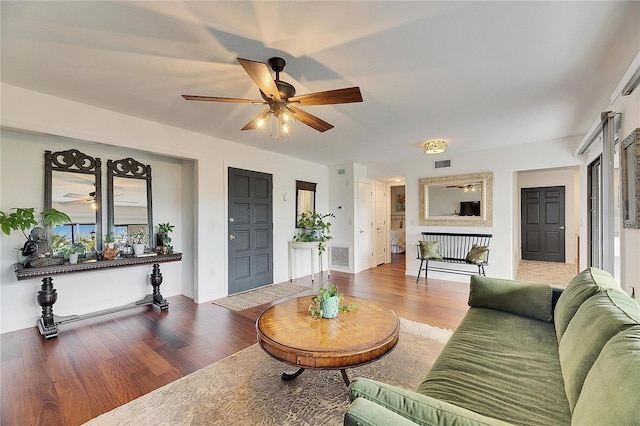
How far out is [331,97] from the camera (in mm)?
2006

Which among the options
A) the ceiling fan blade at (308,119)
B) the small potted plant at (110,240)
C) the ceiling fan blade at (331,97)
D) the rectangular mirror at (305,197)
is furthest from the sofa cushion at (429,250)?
the small potted plant at (110,240)

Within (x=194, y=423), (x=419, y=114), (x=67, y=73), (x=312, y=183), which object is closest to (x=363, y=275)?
(x=312, y=183)

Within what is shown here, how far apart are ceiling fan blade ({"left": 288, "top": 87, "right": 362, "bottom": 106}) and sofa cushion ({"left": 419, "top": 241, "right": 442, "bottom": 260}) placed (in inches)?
149

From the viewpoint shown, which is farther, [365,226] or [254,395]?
[365,226]

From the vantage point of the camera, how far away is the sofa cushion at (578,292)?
Result: 5.18ft

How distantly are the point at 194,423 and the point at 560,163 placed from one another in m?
5.58

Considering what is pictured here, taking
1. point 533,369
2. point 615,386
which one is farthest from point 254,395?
point 615,386

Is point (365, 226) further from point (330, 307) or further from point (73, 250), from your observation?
point (73, 250)

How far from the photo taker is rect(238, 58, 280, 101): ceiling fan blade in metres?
1.60

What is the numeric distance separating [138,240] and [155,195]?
711 mm

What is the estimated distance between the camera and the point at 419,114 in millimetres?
3207

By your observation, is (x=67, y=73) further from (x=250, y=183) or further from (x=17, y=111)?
(x=250, y=183)

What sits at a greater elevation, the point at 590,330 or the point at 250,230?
the point at 250,230

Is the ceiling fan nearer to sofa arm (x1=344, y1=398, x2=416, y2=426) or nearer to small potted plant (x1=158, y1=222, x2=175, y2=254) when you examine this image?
sofa arm (x1=344, y1=398, x2=416, y2=426)
